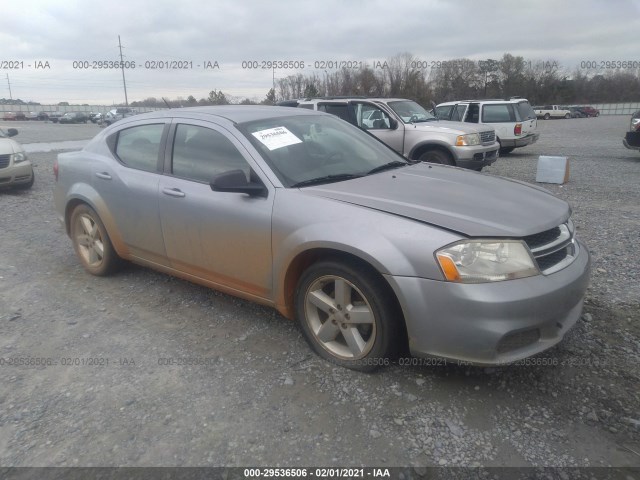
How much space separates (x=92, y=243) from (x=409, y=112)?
762 cm

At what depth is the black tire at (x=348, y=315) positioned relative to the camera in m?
2.68

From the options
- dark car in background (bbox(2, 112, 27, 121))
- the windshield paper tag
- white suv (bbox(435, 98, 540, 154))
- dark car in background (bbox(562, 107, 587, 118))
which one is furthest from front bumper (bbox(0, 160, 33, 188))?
dark car in background (bbox(562, 107, 587, 118))

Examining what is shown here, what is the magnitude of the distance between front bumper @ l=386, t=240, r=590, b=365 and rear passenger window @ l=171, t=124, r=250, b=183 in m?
1.51

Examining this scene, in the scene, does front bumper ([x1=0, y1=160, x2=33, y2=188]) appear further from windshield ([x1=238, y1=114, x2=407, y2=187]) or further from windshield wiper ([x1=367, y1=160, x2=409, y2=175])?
windshield wiper ([x1=367, y1=160, x2=409, y2=175])

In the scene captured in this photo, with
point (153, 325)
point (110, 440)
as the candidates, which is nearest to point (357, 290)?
point (110, 440)

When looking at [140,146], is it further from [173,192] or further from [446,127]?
[446,127]

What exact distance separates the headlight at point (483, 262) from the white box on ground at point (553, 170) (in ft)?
24.8

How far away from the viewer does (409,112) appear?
34.0 feet

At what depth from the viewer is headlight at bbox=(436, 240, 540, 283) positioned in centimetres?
243

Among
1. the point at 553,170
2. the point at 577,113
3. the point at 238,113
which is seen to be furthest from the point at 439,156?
the point at 577,113

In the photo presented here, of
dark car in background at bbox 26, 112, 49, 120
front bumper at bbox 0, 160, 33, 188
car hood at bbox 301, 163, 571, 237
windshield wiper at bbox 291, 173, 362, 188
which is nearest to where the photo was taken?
car hood at bbox 301, 163, 571, 237

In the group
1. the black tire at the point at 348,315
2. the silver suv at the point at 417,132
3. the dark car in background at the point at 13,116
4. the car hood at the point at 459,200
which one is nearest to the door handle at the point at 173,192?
the car hood at the point at 459,200

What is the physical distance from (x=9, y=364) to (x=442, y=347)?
111 inches

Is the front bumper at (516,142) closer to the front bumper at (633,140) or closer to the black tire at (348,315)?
the front bumper at (633,140)
